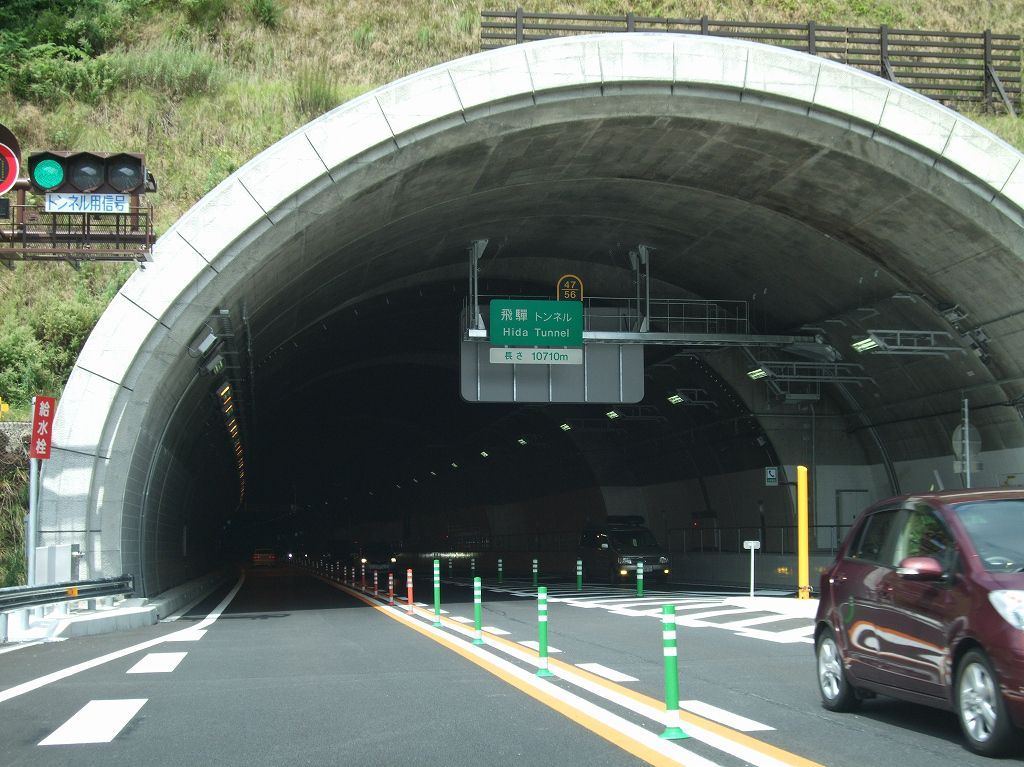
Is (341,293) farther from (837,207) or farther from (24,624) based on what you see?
(24,624)

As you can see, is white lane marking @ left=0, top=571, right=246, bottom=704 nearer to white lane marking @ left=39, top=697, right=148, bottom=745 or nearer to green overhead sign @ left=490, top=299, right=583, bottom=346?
white lane marking @ left=39, top=697, right=148, bottom=745

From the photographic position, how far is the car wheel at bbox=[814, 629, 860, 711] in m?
9.60

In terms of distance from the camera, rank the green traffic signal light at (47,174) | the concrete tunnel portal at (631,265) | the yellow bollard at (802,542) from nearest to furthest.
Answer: the green traffic signal light at (47,174) < the concrete tunnel portal at (631,265) < the yellow bollard at (802,542)

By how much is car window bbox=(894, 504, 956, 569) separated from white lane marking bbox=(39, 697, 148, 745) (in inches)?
234

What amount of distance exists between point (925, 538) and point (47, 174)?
14.7m

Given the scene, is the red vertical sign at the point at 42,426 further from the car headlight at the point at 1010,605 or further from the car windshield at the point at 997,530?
the car headlight at the point at 1010,605

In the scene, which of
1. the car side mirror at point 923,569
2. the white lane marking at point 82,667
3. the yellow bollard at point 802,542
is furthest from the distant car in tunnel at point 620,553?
the car side mirror at point 923,569

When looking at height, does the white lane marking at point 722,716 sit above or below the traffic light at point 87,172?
below

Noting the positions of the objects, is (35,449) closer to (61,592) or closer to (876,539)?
(61,592)

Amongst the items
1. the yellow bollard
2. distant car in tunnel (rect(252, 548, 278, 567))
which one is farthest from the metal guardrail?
distant car in tunnel (rect(252, 548, 278, 567))

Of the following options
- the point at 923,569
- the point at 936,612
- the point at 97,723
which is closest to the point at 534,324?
the point at 97,723

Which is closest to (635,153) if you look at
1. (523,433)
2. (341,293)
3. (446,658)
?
(341,293)

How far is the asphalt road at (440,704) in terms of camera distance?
7.90m

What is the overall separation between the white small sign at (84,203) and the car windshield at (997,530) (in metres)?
14.5
